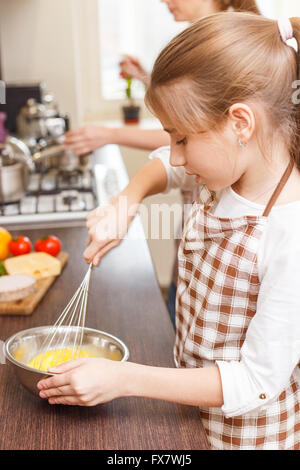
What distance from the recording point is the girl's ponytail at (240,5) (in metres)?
1.17

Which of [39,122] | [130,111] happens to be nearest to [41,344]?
[39,122]

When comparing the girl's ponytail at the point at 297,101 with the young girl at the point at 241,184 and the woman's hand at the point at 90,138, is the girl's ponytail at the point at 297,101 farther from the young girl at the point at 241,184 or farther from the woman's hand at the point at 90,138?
the woman's hand at the point at 90,138

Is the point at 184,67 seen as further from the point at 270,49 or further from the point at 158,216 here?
the point at 158,216

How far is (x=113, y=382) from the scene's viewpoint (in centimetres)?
73

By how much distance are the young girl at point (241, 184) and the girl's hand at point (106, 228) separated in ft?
0.77

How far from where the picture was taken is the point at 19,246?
1307 mm

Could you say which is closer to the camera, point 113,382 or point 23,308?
point 113,382

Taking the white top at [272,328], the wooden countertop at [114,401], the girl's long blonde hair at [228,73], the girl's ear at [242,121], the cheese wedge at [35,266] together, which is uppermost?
the girl's long blonde hair at [228,73]

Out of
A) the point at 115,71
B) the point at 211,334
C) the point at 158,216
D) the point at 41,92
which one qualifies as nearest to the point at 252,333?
the point at 211,334

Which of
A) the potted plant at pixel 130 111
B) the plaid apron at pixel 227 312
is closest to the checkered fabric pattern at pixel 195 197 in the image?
the plaid apron at pixel 227 312

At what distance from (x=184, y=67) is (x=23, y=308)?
21.8 inches

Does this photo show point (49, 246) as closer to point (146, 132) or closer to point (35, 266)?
point (35, 266)
